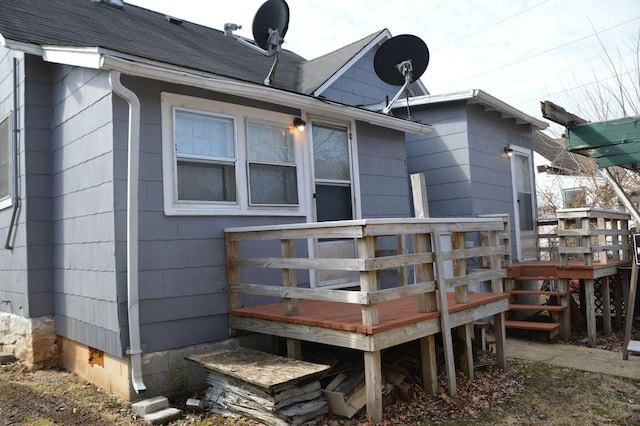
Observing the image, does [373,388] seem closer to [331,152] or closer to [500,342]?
[500,342]

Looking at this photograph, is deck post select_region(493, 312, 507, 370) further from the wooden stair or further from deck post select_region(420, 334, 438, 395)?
the wooden stair

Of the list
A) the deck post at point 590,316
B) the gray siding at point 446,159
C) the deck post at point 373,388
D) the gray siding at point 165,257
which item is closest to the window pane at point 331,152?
the gray siding at point 165,257

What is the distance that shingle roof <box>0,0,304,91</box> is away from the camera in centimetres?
525

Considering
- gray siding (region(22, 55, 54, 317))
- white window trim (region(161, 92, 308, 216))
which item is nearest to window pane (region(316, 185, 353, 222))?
white window trim (region(161, 92, 308, 216))

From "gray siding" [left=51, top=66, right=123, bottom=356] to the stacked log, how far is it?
940mm

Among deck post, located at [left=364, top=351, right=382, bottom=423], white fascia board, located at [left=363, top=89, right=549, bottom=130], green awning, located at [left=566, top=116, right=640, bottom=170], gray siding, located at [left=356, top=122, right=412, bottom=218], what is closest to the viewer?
green awning, located at [left=566, top=116, right=640, bottom=170]

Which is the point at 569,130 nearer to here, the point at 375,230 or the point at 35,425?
the point at 375,230

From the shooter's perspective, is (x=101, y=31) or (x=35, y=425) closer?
(x=35, y=425)

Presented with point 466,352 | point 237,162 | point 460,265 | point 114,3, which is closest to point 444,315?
point 460,265

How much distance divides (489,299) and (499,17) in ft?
51.0

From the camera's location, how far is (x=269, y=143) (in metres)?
5.68

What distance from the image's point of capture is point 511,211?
9.34 metres

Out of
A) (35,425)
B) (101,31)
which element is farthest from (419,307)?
(101,31)

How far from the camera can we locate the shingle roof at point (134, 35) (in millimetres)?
5246
